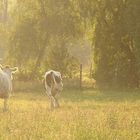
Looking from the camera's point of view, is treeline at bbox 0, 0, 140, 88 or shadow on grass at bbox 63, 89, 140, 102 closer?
shadow on grass at bbox 63, 89, 140, 102

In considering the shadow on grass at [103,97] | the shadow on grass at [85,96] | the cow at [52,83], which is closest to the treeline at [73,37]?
the shadow on grass at [85,96]

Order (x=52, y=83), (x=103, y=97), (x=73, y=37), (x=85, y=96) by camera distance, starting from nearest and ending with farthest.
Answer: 1. (x=52, y=83)
2. (x=103, y=97)
3. (x=85, y=96)
4. (x=73, y=37)

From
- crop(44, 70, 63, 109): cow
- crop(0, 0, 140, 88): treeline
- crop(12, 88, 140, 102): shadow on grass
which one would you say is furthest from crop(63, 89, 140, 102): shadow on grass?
crop(0, 0, 140, 88): treeline

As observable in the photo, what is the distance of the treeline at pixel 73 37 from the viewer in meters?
34.6

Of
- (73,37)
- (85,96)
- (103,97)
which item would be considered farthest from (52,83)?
(73,37)

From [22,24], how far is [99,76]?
698 cm

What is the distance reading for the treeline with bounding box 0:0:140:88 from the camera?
34.6 metres

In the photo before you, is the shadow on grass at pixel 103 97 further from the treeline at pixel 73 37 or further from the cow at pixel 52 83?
the treeline at pixel 73 37

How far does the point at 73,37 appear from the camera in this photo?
1458 inches

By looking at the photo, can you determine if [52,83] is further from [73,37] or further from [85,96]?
[73,37]

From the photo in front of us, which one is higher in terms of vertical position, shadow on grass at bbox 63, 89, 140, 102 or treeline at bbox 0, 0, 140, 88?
treeline at bbox 0, 0, 140, 88

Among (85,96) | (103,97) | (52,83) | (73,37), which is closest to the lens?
(52,83)

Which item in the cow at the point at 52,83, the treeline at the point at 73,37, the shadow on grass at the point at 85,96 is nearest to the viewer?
the cow at the point at 52,83

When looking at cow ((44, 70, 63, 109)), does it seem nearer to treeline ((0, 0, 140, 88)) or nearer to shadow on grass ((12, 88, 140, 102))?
shadow on grass ((12, 88, 140, 102))
